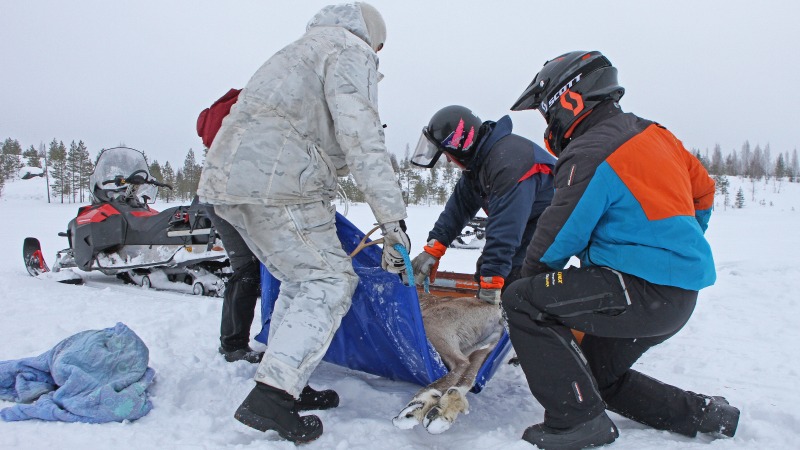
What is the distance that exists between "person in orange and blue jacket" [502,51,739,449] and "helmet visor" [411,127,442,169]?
4.52ft

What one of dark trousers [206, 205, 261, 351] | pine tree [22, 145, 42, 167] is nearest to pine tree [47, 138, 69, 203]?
pine tree [22, 145, 42, 167]

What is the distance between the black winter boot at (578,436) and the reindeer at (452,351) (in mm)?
389

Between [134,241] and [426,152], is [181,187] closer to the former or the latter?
[134,241]

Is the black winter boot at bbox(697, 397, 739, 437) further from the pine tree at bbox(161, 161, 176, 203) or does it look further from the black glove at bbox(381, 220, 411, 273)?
the pine tree at bbox(161, 161, 176, 203)

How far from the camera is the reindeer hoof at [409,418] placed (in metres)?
2.30

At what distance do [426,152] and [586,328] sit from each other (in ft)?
6.66

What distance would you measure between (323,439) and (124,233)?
554 cm

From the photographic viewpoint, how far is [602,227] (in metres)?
2.25

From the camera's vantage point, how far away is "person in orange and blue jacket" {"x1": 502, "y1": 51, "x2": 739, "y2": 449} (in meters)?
2.12

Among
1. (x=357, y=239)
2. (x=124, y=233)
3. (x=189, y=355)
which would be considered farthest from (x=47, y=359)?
(x=124, y=233)

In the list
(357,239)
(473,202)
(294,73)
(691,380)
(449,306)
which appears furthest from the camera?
(473,202)

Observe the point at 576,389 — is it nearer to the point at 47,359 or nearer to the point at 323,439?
the point at 323,439

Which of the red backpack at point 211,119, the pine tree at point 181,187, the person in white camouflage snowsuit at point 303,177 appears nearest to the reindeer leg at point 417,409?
the person in white camouflage snowsuit at point 303,177

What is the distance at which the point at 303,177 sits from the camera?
243 centimetres
